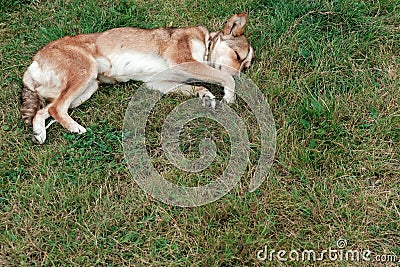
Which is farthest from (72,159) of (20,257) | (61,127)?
(20,257)

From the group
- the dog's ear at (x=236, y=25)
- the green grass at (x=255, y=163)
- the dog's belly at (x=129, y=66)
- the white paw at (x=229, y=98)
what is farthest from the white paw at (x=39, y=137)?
the dog's ear at (x=236, y=25)

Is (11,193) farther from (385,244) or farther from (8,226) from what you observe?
(385,244)

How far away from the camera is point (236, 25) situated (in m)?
5.37

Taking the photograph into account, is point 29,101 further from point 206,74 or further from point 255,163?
point 255,163

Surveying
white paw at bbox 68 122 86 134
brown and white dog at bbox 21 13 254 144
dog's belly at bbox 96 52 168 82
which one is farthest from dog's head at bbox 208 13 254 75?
white paw at bbox 68 122 86 134

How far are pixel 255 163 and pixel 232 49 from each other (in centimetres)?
153

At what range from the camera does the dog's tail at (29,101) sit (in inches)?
188

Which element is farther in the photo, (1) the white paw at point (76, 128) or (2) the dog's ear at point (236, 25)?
(2) the dog's ear at point (236, 25)

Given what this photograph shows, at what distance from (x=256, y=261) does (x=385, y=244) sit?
3.23 ft

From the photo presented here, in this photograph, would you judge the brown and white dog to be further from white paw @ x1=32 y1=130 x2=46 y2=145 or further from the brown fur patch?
white paw @ x1=32 y1=130 x2=46 y2=145

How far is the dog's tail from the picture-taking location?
15.7ft

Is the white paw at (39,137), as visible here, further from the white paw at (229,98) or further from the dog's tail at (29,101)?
the white paw at (229,98)

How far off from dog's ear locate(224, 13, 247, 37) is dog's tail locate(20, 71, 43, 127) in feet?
6.89

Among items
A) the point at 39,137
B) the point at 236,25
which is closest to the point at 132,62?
the point at 236,25
